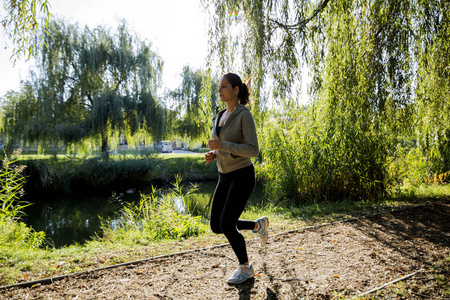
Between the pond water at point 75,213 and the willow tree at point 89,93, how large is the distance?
10.3 feet

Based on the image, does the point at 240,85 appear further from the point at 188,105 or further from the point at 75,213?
the point at 188,105

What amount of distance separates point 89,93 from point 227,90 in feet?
43.0

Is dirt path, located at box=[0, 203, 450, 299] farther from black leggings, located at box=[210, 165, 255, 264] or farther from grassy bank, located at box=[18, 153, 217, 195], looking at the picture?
grassy bank, located at box=[18, 153, 217, 195]

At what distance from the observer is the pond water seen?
6.94m

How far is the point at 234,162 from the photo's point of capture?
236 cm

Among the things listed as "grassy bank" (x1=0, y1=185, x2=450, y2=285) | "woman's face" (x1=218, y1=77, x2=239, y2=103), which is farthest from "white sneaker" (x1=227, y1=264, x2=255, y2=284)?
"woman's face" (x1=218, y1=77, x2=239, y2=103)

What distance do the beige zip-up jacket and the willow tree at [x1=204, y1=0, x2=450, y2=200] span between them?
2675mm

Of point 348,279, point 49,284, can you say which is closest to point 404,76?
point 348,279

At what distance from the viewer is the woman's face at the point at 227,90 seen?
95.0 inches

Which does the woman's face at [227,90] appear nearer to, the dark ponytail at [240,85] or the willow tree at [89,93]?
the dark ponytail at [240,85]

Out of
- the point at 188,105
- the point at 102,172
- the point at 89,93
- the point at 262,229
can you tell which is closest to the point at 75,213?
the point at 102,172

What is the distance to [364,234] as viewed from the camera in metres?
3.73

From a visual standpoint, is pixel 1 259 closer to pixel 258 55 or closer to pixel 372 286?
pixel 372 286

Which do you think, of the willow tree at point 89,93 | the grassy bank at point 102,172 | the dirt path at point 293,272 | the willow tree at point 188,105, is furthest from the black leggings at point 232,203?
the willow tree at point 188,105
